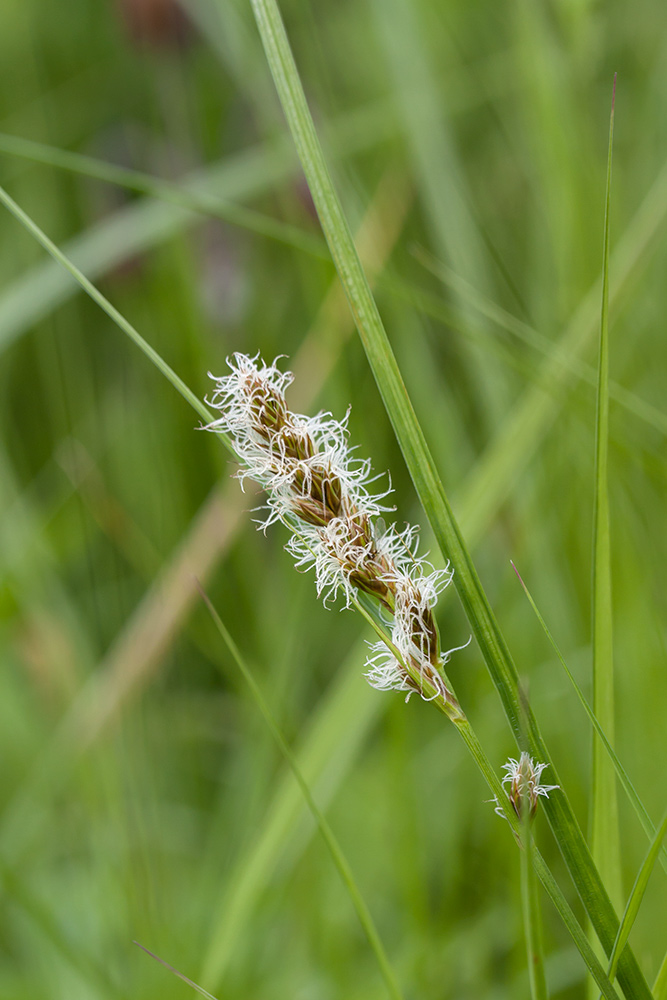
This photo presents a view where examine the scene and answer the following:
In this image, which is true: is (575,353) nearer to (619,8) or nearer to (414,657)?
(414,657)

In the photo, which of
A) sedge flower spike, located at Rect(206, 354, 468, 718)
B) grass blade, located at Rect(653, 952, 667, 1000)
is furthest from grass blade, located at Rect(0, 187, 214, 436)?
grass blade, located at Rect(653, 952, 667, 1000)

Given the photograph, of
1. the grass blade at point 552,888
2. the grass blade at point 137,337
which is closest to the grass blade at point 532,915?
the grass blade at point 552,888

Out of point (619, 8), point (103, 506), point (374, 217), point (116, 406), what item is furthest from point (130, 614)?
point (619, 8)

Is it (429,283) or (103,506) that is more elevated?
(429,283)

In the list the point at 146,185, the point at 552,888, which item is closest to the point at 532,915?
the point at 552,888

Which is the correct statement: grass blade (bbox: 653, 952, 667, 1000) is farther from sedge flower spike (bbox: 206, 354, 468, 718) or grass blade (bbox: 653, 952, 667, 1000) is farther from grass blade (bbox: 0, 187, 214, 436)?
grass blade (bbox: 0, 187, 214, 436)
